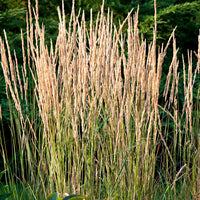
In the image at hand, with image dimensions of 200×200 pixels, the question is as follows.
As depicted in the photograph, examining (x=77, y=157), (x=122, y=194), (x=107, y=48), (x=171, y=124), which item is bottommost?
(x=171, y=124)

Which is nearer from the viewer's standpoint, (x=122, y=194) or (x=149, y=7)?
(x=122, y=194)

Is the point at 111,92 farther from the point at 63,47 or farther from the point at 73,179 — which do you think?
the point at 73,179

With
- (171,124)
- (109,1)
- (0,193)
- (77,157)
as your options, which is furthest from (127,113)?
(109,1)

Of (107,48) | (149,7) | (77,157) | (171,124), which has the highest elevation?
(149,7)

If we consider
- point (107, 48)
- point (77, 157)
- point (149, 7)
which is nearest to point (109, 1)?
point (149, 7)

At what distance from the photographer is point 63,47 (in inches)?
68.6

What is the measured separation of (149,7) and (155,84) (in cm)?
389

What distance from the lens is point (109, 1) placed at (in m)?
5.20

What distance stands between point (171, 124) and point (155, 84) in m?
2.54

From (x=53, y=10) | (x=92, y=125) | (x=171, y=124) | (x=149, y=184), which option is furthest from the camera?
(x=53, y=10)

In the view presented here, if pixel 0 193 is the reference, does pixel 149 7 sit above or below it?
above

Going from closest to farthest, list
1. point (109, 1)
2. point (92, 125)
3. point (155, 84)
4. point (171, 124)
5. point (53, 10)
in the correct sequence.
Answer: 1. point (155, 84)
2. point (92, 125)
3. point (171, 124)
4. point (109, 1)
5. point (53, 10)

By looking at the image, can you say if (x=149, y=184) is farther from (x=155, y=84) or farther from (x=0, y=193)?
(x=0, y=193)

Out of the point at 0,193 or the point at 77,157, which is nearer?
the point at 0,193
